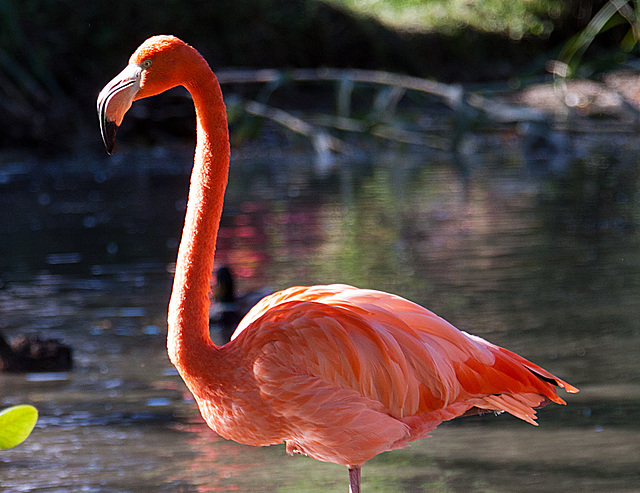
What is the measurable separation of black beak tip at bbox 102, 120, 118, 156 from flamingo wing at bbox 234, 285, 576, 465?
79 cm

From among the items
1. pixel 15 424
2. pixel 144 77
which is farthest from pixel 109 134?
pixel 15 424

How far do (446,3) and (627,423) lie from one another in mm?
19455

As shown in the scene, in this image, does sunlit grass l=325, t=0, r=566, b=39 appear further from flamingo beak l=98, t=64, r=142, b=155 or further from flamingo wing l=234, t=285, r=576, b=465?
flamingo beak l=98, t=64, r=142, b=155

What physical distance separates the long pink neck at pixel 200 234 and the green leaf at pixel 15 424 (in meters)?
1.53

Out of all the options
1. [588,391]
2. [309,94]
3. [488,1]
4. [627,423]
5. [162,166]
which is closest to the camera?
[627,423]

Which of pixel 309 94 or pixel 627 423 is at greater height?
pixel 309 94

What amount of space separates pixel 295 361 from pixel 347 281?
160 inches

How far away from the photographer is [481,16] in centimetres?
2164

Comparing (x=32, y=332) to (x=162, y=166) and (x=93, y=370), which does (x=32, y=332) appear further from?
(x=162, y=166)

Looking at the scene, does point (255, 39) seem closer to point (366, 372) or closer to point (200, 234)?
point (200, 234)

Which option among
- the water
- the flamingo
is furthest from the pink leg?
the water

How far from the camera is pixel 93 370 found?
5.43m

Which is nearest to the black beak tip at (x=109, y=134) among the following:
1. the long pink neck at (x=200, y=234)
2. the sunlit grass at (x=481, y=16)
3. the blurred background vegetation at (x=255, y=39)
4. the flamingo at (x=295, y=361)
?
the flamingo at (x=295, y=361)

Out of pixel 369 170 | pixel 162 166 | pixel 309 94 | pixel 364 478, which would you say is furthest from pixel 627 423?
pixel 309 94
